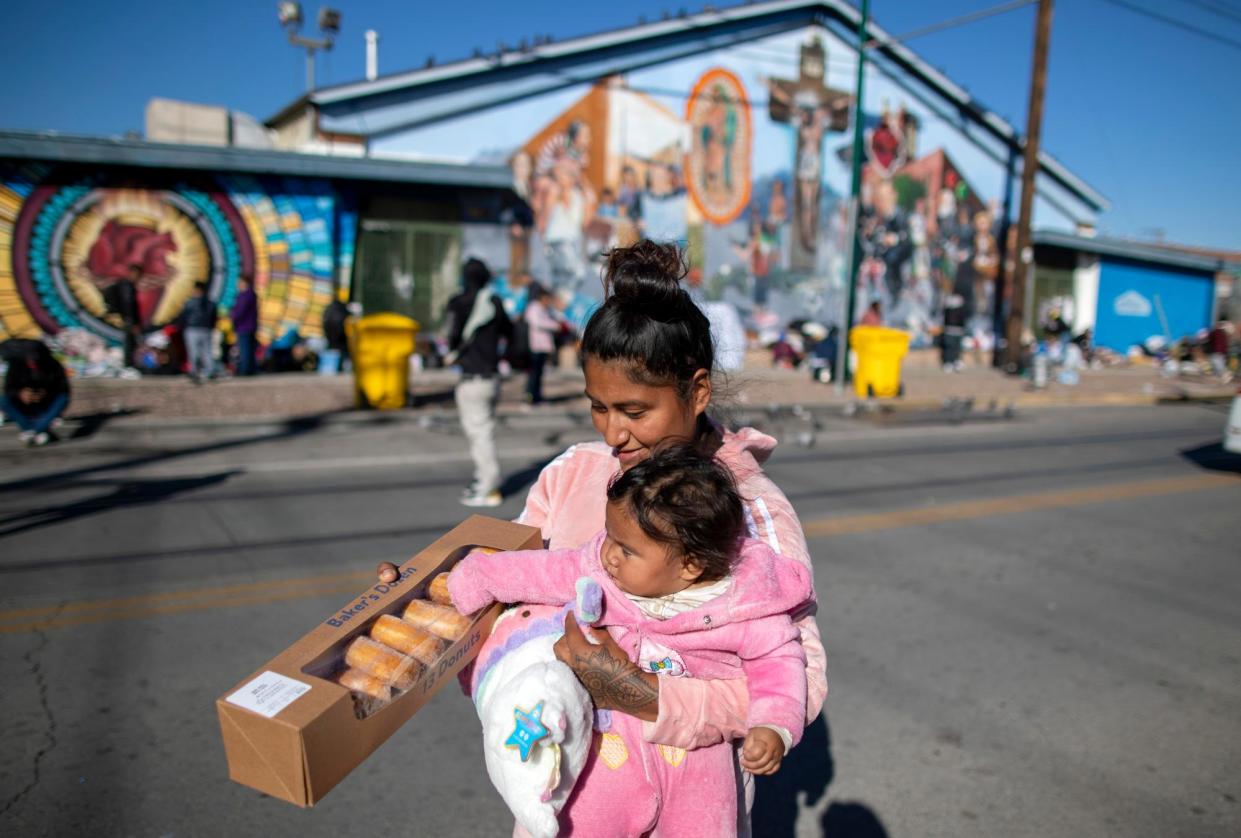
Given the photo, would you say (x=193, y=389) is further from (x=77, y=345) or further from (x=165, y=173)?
(x=165, y=173)

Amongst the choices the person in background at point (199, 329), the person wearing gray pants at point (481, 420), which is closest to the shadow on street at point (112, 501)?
the person wearing gray pants at point (481, 420)

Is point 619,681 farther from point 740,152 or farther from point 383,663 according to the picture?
point 740,152

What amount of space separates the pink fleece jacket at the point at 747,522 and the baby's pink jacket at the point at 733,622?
0.04m

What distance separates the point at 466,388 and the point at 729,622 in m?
6.03

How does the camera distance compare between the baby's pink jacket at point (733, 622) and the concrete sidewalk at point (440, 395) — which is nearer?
the baby's pink jacket at point (733, 622)

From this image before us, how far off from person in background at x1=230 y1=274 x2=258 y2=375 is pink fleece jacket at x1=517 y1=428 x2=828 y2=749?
14520 millimetres

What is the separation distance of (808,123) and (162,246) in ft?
52.3

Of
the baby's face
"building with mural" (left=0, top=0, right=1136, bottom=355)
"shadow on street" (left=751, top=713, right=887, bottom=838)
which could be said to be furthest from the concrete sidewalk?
the baby's face

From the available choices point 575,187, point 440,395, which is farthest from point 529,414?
point 575,187

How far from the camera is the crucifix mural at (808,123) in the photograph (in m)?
23.2

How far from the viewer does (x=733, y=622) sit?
168 cm

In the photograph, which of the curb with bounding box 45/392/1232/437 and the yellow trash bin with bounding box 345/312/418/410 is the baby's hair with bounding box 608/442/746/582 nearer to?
the curb with bounding box 45/392/1232/437

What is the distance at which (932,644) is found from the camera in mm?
4992

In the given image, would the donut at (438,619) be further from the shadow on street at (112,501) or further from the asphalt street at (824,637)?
the shadow on street at (112,501)
